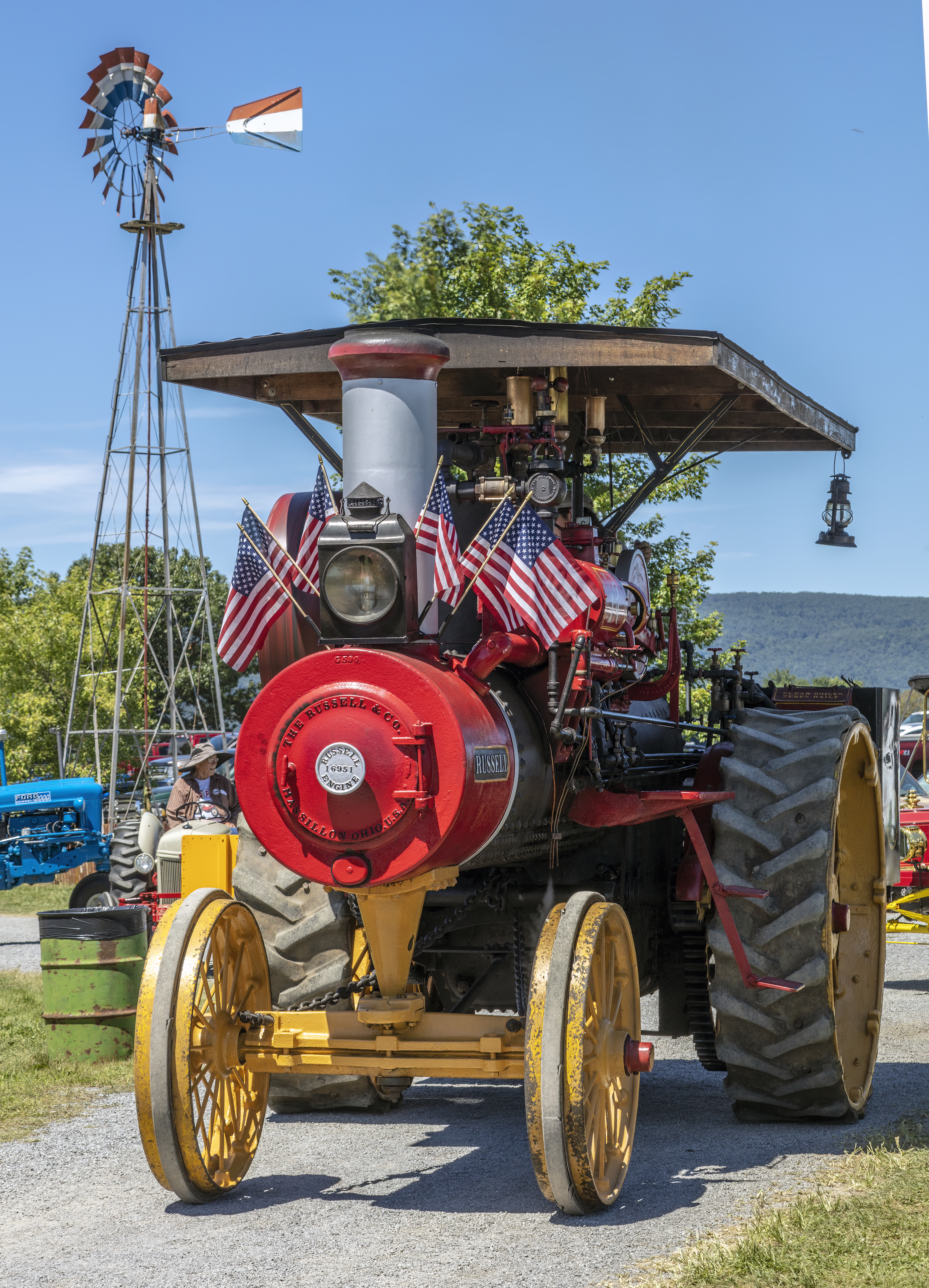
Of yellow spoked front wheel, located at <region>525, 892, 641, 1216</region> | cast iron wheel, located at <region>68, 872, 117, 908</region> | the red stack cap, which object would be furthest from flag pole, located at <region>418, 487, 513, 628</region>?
cast iron wheel, located at <region>68, 872, 117, 908</region>

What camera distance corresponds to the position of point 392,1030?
547 cm

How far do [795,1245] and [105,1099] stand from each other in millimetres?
4161

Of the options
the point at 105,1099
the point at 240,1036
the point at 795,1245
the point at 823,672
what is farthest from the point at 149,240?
the point at 823,672

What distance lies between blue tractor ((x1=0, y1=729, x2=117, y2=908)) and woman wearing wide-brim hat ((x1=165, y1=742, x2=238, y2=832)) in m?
4.06

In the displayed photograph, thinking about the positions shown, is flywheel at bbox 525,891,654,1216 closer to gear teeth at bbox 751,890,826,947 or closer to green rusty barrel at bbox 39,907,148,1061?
gear teeth at bbox 751,890,826,947

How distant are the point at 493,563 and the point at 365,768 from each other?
1017 millimetres

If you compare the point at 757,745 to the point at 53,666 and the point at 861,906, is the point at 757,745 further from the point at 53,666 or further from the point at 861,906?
the point at 53,666

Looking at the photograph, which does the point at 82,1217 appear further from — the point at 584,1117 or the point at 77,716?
the point at 77,716

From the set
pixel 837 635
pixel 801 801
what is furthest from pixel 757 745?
pixel 837 635

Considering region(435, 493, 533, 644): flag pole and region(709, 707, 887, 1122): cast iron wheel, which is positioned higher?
region(435, 493, 533, 644): flag pole

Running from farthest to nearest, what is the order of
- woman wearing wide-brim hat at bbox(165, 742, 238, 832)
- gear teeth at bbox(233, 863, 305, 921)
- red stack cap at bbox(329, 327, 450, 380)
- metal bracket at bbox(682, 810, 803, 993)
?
woman wearing wide-brim hat at bbox(165, 742, 238, 832) → gear teeth at bbox(233, 863, 305, 921) → metal bracket at bbox(682, 810, 803, 993) → red stack cap at bbox(329, 327, 450, 380)

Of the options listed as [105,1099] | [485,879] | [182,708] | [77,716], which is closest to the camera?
[485,879]

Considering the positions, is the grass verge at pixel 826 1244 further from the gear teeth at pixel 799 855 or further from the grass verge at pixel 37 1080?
the grass verge at pixel 37 1080

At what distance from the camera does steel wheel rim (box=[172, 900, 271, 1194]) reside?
17.3 feet
